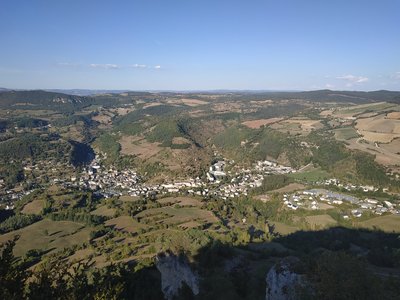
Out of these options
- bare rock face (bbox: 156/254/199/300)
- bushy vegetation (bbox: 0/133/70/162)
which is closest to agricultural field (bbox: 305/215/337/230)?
bare rock face (bbox: 156/254/199/300)

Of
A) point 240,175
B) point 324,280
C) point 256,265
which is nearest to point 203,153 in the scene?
point 240,175

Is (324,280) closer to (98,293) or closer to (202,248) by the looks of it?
(98,293)

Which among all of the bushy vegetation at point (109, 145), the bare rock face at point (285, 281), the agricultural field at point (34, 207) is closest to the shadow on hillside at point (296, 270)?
the bare rock face at point (285, 281)

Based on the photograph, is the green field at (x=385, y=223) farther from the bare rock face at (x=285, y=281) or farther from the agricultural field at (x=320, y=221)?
the bare rock face at (x=285, y=281)

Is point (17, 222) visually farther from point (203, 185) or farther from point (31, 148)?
point (31, 148)

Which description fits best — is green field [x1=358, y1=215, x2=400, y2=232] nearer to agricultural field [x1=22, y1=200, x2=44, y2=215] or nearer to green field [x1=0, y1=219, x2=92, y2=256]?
green field [x1=0, y1=219, x2=92, y2=256]
